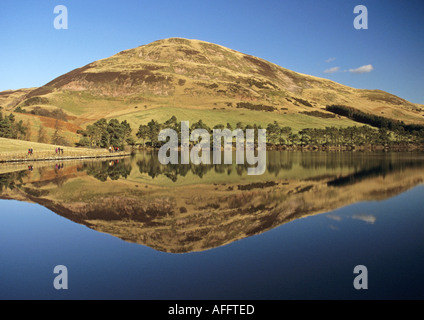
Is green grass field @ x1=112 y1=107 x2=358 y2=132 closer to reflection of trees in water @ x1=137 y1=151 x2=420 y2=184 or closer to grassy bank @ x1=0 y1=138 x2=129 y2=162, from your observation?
grassy bank @ x1=0 y1=138 x2=129 y2=162

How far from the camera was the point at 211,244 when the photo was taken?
15617 mm

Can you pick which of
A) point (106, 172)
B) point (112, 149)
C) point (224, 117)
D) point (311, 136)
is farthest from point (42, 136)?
point (311, 136)

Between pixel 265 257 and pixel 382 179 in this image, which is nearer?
pixel 265 257

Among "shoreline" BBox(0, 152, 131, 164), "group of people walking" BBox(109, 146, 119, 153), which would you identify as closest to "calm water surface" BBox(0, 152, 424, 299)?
"shoreline" BBox(0, 152, 131, 164)

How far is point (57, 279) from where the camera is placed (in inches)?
463

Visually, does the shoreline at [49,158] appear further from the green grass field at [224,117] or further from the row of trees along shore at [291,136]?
the green grass field at [224,117]

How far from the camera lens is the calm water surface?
1098 centimetres

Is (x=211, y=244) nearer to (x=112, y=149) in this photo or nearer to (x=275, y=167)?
(x=275, y=167)

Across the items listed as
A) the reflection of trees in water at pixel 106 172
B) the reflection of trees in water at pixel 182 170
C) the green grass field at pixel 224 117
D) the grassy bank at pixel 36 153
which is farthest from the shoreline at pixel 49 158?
the green grass field at pixel 224 117

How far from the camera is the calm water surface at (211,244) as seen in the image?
36.0 ft
